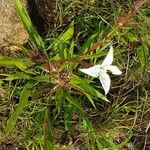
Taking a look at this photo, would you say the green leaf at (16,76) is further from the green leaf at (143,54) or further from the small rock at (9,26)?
the green leaf at (143,54)

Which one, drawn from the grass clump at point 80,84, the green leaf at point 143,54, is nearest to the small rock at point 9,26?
the grass clump at point 80,84

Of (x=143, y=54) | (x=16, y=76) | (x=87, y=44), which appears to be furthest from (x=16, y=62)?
(x=143, y=54)

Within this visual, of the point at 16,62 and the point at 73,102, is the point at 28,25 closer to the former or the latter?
the point at 16,62

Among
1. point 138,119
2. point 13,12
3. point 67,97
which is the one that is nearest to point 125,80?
point 138,119

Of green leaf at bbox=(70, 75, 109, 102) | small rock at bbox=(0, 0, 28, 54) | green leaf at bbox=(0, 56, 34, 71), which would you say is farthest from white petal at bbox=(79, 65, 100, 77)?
small rock at bbox=(0, 0, 28, 54)

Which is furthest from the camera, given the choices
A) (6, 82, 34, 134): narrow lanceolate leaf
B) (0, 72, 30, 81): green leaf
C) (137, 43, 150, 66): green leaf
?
(137, 43, 150, 66): green leaf

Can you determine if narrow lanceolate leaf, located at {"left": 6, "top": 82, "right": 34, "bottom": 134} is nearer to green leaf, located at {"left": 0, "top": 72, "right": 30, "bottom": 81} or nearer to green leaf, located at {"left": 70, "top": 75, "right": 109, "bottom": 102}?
green leaf, located at {"left": 0, "top": 72, "right": 30, "bottom": 81}
